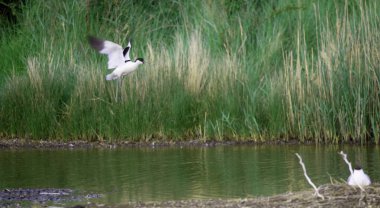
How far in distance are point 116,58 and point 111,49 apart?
0.22 metres

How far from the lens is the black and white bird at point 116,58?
14.5 metres

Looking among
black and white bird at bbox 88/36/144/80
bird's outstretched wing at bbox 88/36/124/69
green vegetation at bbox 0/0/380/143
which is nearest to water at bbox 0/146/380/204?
green vegetation at bbox 0/0/380/143

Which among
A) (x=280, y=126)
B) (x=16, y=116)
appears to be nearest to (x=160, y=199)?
(x=280, y=126)

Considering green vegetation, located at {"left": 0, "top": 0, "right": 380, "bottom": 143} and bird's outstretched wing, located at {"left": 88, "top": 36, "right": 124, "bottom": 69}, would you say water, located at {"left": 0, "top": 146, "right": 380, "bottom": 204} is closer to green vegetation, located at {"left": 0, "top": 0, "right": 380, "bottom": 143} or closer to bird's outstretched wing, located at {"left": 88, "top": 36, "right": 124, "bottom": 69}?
green vegetation, located at {"left": 0, "top": 0, "right": 380, "bottom": 143}

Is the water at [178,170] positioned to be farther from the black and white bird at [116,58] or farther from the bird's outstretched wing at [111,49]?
the bird's outstretched wing at [111,49]

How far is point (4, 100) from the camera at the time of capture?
15.3 m

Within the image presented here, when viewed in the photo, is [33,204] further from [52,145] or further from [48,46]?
[48,46]

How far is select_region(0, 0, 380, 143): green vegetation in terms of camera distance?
13.4 meters

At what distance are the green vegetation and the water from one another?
2.15 ft

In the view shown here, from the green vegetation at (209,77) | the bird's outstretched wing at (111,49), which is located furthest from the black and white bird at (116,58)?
the green vegetation at (209,77)

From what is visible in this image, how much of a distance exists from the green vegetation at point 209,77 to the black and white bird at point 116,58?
30 centimetres

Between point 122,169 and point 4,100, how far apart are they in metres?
4.46

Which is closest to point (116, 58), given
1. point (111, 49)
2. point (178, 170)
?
point (111, 49)

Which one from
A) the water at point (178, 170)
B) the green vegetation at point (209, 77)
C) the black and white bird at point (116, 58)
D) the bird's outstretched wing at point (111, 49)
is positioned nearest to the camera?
the water at point (178, 170)
